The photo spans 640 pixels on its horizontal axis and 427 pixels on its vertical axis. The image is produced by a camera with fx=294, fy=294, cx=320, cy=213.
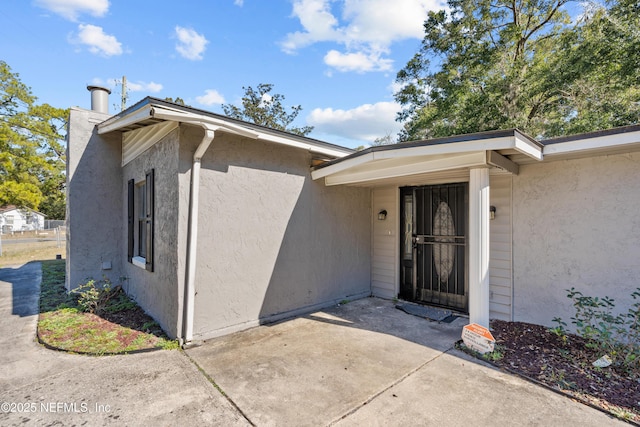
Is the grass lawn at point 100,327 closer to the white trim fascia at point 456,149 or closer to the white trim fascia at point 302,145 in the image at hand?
the white trim fascia at point 302,145

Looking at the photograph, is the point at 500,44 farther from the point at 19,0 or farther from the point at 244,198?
the point at 19,0

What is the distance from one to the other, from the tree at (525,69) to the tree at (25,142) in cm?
2180

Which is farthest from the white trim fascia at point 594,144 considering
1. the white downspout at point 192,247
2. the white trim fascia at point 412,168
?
the white downspout at point 192,247

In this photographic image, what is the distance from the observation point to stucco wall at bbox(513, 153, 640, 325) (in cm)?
359

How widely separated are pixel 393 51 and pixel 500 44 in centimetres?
439

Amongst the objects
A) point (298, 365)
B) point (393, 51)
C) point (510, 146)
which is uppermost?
point (393, 51)

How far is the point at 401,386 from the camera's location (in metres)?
2.81

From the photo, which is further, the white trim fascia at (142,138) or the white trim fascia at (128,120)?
the white trim fascia at (142,138)

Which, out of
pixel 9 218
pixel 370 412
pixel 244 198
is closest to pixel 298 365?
pixel 370 412

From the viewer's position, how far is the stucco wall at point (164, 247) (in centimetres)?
370

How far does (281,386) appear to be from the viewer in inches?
110

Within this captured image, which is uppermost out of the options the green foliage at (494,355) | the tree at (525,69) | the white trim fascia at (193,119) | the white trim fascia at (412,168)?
the tree at (525,69)

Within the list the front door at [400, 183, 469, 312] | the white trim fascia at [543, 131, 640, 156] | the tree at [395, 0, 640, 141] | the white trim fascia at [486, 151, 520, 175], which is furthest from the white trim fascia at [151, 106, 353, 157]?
the tree at [395, 0, 640, 141]

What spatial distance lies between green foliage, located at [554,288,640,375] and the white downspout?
15.0 ft
